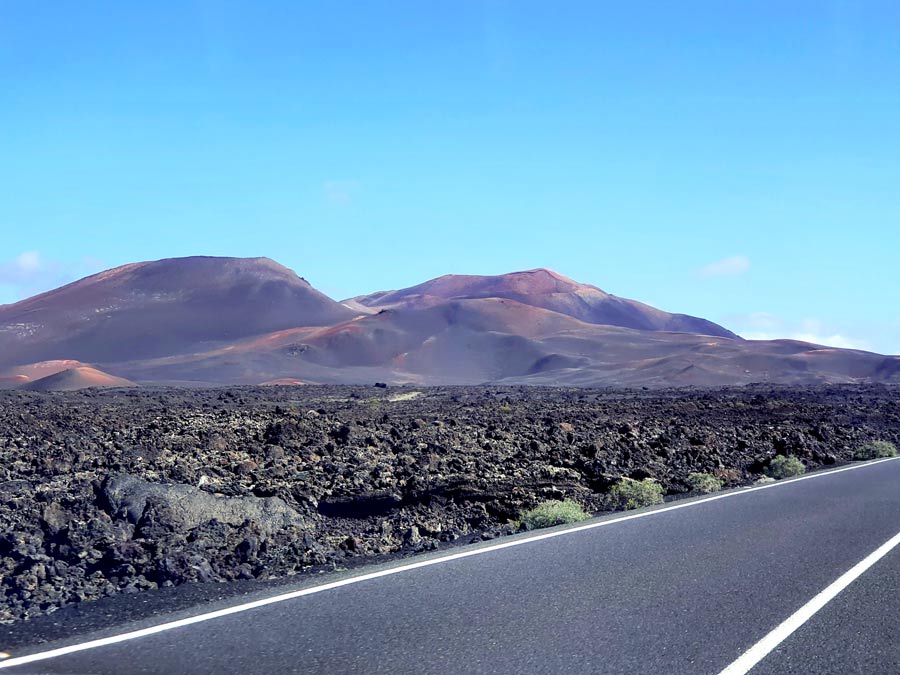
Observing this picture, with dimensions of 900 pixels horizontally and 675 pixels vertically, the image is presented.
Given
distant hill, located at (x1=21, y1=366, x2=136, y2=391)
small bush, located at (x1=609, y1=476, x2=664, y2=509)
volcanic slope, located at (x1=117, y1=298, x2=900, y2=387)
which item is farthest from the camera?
volcanic slope, located at (x1=117, y1=298, x2=900, y2=387)

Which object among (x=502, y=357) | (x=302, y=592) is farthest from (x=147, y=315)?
(x=302, y=592)

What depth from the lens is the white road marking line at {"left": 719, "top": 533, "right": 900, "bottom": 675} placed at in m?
5.98

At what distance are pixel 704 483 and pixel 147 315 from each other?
6635 inches

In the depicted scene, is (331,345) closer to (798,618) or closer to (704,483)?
(704,483)

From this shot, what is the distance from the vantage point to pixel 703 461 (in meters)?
23.5

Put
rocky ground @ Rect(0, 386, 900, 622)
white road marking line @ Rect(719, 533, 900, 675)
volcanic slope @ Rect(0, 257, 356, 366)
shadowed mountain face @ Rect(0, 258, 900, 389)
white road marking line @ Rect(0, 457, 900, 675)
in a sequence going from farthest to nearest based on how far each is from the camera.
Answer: volcanic slope @ Rect(0, 257, 356, 366) < shadowed mountain face @ Rect(0, 258, 900, 389) < rocky ground @ Rect(0, 386, 900, 622) < white road marking line @ Rect(0, 457, 900, 675) < white road marking line @ Rect(719, 533, 900, 675)

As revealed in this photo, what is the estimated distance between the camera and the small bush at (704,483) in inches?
680

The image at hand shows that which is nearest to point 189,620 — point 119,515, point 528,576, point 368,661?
point 368,661

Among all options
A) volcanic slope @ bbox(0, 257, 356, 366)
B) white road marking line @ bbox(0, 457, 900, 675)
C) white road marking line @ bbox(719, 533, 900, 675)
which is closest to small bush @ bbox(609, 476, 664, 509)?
white road marking line @ bbox(0, 457, 900, 675)

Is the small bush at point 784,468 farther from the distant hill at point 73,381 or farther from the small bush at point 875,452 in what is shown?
the distant hill at point 73,381

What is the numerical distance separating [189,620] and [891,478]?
15.1 m

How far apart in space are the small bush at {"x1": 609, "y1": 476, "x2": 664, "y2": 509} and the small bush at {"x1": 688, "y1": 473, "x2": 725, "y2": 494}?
1974mm

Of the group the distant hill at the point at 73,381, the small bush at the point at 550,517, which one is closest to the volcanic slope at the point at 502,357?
the distant hill at the point at 73,381

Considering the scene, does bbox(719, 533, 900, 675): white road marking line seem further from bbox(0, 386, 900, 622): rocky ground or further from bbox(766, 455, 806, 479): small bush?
bbox(766, 455, 806, 479): small bush
